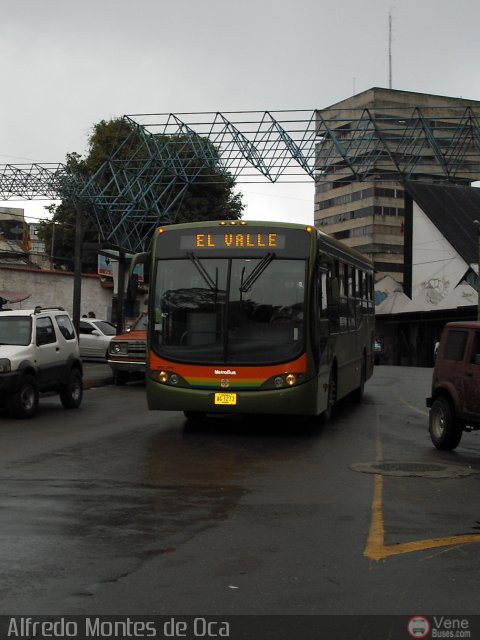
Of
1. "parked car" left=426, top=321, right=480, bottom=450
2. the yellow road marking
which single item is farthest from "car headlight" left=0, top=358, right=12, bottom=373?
the yellow road marking

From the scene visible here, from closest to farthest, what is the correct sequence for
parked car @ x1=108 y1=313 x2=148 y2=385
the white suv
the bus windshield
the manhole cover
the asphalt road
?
the asphalt road → the manhole cover → the bus windshield → the white suv → parked car @ x1=108 y1=313 x2=148 y2=385

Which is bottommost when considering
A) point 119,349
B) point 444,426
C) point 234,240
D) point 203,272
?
point 444,426

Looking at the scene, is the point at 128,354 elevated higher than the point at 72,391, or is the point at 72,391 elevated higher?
the point at 128,354

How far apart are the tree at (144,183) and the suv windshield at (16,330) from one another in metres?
19.0

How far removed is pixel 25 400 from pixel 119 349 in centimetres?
843

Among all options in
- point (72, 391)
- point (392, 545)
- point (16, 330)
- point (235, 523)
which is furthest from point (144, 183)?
→ point (392, 545)

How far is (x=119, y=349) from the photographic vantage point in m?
24.4

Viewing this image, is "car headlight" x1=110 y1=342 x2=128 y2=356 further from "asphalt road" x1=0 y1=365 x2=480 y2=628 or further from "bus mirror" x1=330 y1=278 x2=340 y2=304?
"bus mirror" x1=330 y1=278 x2=340 y2=304

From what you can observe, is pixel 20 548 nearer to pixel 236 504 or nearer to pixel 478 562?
pixel 236 504

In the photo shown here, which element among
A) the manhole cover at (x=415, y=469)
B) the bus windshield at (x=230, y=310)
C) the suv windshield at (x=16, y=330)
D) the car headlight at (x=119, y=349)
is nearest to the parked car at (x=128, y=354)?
the car headlight at (x=119, y=349)

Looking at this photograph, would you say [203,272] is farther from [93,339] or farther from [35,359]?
[93,339]

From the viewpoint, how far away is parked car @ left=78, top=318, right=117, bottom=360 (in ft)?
102

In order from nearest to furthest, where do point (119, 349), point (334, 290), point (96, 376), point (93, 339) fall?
point (334, 290) → point (119, 349) → point (96, 376) → point (93, 339)

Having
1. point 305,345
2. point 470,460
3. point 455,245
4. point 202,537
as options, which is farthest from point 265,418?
point 455,245
